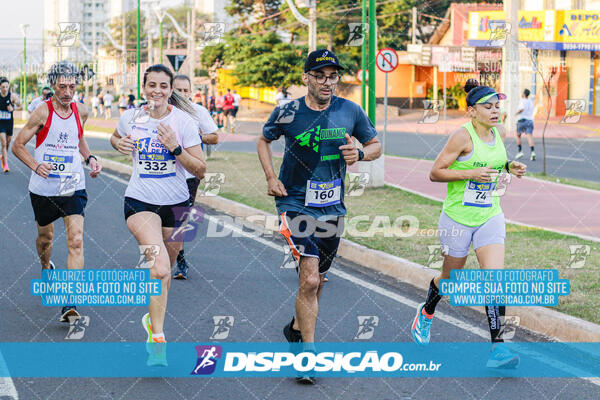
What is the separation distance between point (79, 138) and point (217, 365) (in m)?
2.36

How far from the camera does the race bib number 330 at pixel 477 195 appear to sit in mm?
5840

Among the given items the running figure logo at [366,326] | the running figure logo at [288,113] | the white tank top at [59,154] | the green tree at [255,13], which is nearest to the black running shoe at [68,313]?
the white tank top at [59,154]

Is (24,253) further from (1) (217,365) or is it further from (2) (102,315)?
(1) (217,365)

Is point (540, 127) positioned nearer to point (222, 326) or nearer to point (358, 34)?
point (358, 34)

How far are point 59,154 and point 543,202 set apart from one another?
8771 millimetres

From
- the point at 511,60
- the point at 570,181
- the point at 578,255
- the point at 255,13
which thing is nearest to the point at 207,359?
the point at 578,255

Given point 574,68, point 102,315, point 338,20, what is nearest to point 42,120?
point 102,315

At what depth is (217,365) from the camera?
576cm

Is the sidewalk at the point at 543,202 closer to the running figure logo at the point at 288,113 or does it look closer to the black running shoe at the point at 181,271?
the black running shoe at the point at 181,271

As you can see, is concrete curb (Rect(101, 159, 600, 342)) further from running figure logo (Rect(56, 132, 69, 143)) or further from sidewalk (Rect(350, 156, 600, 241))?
running figure logo (Rect(56, 132, 69, 143))

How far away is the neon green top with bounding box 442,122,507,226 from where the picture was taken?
5.84 metres

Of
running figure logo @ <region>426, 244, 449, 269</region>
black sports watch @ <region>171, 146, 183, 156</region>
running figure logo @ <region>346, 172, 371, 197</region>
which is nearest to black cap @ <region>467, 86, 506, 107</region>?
black sports watch @ <region>171, 146, 183, 156</region>

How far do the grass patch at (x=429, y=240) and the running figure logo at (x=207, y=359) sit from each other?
2745 mm

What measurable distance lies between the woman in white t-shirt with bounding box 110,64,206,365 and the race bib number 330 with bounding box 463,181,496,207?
1.80m
